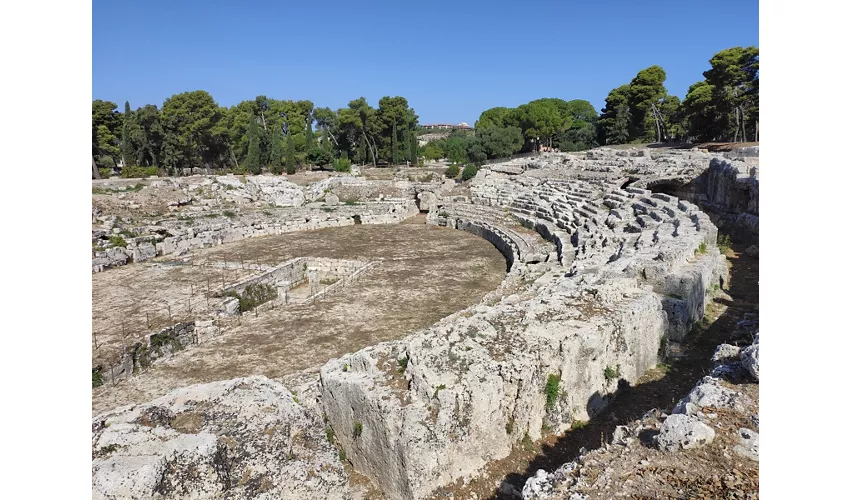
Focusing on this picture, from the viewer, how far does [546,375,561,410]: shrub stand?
19.3 ft

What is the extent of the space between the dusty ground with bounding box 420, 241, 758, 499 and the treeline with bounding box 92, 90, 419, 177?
33509 mm

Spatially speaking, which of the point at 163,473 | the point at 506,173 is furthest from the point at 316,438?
the point at 506,173

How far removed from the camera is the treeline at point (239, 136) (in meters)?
37.7

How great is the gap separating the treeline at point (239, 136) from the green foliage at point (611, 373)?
33410 millimetres

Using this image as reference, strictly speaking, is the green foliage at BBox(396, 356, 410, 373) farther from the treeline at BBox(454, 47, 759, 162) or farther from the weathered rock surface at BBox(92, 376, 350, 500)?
the treeline at BBox(454, 47, 759, 162)

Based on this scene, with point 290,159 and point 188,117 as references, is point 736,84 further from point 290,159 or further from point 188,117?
point 188,117

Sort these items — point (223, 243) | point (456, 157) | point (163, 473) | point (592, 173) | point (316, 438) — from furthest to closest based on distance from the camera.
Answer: point (456, 157)
point (592, 173)
point (223, 243)
point (316, 438)
point (163, 473)

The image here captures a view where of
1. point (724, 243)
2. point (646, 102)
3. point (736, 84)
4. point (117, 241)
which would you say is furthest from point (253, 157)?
point (646, 102)

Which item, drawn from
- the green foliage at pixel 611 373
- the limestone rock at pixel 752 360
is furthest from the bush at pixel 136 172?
the limestone rock at pixel 752 360

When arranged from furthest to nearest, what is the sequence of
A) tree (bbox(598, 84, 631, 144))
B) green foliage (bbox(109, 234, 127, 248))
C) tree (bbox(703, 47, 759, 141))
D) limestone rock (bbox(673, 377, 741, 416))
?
tree (bbox(598, 84, 631, 144))
tree (bbox(703, 47, 759, 141))
green foliage (bbox(109, 234, 127, 248))
limestone rock (bbox(673, 377, 741, 416))

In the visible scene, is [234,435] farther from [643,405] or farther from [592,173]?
Answer: [592,173]

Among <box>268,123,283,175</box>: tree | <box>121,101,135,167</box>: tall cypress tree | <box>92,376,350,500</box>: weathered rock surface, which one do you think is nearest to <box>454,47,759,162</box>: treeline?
<box>268,123,283,175</box>: tree

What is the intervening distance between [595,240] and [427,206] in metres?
15.3

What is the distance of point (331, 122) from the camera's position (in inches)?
2277
